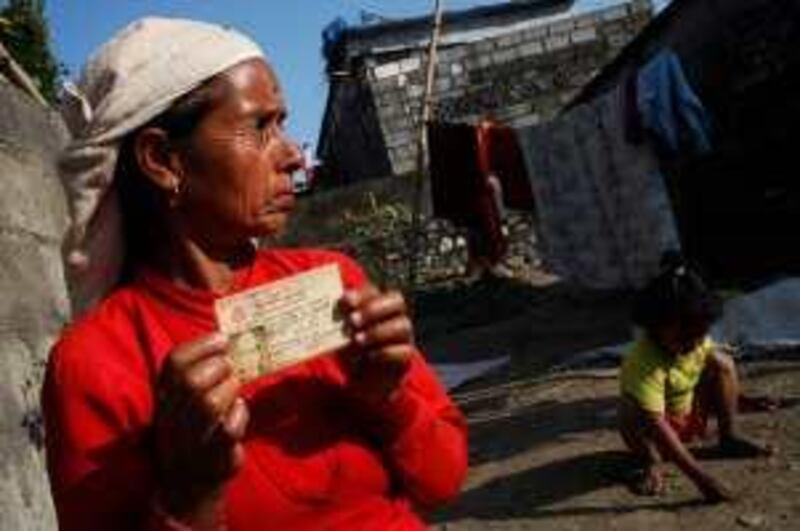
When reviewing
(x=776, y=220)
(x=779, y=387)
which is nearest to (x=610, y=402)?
(x=779, y=387)

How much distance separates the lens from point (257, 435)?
1666 millimetres

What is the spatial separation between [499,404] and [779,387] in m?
1.95

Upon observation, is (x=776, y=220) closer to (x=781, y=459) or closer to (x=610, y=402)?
(x=610, y=402)

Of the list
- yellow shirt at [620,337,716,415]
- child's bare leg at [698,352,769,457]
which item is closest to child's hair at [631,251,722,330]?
yellow shirt at [620,337,716,415]

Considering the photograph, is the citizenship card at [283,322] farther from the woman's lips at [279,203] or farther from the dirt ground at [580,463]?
the dirt ground at [580,463]

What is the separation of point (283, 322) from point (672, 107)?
7531 mm

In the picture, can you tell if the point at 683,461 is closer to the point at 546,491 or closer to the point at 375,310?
the point at 546,491

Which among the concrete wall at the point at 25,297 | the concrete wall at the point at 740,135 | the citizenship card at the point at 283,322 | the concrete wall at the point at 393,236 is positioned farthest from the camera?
the concrete wall at the point at 393,236

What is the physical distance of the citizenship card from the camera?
157cm

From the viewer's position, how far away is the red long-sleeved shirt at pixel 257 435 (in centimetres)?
161

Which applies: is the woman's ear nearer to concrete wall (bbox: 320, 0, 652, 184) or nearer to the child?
the child

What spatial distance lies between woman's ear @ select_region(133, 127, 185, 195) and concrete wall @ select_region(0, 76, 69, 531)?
4.79 feet

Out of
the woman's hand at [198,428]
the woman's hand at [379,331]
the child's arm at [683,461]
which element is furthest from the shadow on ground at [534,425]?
the woman's hand at [198,428]

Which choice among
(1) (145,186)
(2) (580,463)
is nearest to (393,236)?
(2) (580,463)
